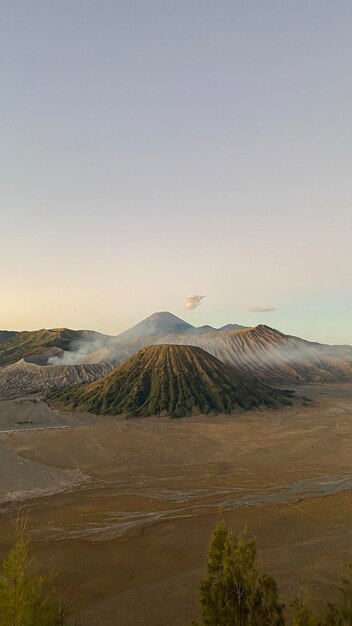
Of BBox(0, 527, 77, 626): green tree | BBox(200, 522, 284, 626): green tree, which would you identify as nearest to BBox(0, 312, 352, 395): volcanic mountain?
BBox(0, 527, 77, 626): green tree

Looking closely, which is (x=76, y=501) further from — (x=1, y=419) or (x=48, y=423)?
(x=1, y=419)

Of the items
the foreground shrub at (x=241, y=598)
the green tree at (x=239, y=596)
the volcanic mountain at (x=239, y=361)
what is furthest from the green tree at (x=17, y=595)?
the volcanic mountain at (x=239, y=361)

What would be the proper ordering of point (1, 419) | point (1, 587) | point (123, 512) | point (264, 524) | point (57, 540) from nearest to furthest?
point (1, 587), point (57, 540), point (264, 524), point (123, 512), point (1, 419)

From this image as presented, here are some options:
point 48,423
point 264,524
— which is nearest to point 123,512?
point 264,524

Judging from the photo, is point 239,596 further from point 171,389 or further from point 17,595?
point 171,389

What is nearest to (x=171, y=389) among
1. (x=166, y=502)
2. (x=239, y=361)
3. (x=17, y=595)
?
(x=166, y=502)
